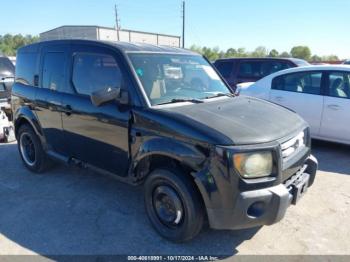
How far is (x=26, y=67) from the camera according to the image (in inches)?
194

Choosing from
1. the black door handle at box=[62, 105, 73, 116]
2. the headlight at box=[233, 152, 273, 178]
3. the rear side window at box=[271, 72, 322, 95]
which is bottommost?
the headlight at box=[233, 152, 273, 178]

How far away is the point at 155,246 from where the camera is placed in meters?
3.15

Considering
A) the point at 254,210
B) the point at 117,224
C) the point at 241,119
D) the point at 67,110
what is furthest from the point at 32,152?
the point at 254,210

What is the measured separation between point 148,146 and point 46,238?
1.44 metres

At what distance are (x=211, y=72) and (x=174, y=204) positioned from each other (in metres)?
2.01

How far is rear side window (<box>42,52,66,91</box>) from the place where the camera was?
4.21 metres

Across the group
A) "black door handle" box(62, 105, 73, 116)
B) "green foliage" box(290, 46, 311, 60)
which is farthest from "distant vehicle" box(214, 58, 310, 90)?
"green foliage" box(290, 46, 311, 60)

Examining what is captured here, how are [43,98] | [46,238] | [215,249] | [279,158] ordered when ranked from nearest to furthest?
1. [279,158]
2. [215,249]
3. [46,238]
4. [43,98]

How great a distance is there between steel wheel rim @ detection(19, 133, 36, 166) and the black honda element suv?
478 mm

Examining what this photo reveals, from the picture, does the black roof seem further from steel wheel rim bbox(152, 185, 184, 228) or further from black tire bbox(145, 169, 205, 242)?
steel wheel rim bbox(152, 185, 184, 228)

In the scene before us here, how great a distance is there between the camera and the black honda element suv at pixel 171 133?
8.89ft

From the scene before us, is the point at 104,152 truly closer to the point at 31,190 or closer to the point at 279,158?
the point at 31,190

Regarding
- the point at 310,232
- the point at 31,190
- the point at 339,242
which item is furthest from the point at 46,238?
the point at 339,242

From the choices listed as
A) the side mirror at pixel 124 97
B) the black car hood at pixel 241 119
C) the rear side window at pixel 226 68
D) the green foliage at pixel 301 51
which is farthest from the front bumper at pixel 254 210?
the green foliage at pixel 301 51
